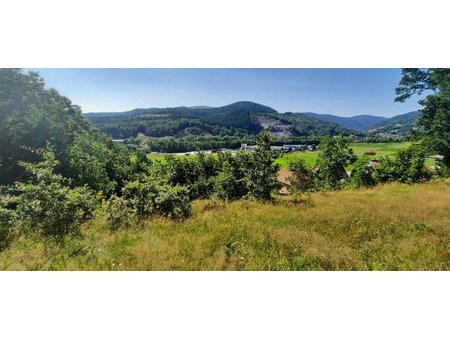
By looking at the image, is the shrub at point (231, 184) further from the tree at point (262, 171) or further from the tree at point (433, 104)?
the tree at point (433, 104)

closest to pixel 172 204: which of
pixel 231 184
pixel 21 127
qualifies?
pixel 231 184

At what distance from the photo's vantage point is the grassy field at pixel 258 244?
523 cm

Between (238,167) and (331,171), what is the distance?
19.1m

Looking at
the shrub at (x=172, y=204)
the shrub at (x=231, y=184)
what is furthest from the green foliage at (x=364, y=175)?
the shrub at (x=172, y=204)

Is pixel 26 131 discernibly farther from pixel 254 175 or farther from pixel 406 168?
pixel 406 168

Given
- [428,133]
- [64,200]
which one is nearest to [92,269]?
[64,200]

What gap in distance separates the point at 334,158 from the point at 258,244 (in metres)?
25.8

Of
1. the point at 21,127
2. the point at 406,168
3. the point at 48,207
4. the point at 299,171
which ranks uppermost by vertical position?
the point at 21,127

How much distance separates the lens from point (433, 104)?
670 inches

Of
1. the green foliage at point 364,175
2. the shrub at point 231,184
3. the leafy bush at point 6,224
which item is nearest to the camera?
the leafy bush at point 6,224

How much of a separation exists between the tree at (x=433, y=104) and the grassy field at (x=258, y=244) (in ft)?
33.6

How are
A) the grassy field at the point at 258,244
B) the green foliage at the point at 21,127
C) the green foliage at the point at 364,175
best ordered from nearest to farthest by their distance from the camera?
the grassy field at the point at 258,244 < the green foliage at the point at 21,127 < the green foliage at the point at 364,175

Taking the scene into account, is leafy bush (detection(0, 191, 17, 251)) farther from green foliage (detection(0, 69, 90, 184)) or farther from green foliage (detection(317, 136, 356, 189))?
green foliage (detection(317, 136, 356, 189))

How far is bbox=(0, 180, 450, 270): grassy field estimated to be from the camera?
5.23 meters
